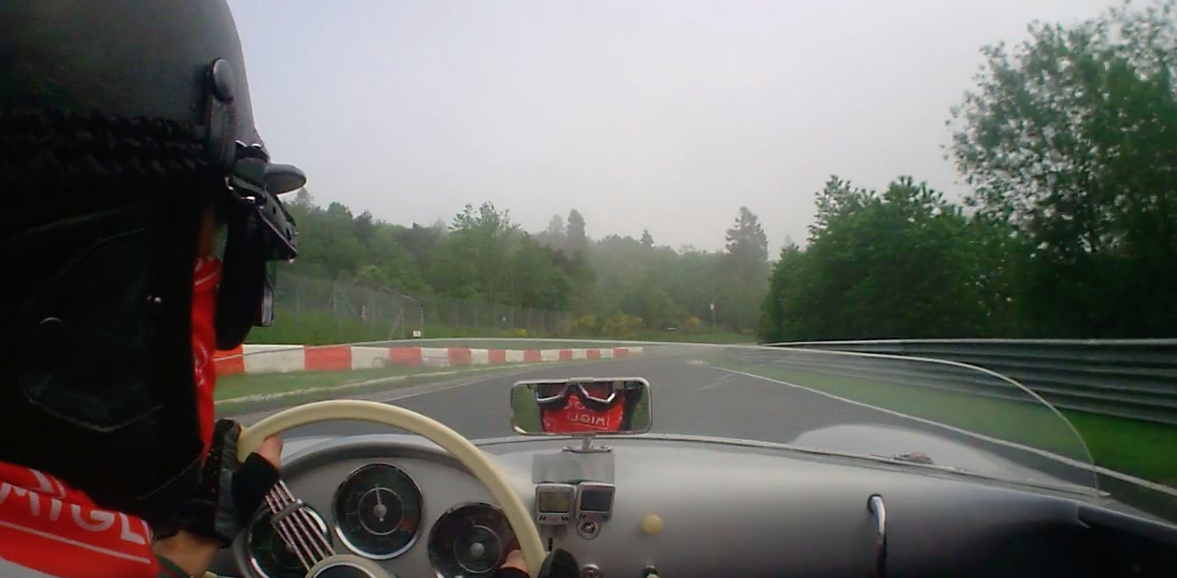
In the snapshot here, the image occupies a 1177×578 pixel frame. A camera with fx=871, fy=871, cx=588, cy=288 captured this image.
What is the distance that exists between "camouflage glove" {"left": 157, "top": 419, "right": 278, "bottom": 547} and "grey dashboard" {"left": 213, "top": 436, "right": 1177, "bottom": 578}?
24.9 inches

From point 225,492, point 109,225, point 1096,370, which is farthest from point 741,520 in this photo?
point 1096,370

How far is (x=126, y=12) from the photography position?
116 centimetres

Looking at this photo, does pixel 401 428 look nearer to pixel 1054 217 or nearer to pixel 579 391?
pixel 579 391

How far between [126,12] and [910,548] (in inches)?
98.5

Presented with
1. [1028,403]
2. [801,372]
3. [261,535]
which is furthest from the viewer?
[801,372]

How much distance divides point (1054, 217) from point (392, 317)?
1823 cm

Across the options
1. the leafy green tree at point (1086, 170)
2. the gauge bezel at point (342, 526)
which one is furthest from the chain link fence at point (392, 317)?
the leafy green tree at point (1086, 170)

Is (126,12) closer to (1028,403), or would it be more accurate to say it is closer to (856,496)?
(856,496)

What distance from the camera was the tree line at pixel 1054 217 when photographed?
49.8 ft

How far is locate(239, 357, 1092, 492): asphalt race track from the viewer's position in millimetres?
2818

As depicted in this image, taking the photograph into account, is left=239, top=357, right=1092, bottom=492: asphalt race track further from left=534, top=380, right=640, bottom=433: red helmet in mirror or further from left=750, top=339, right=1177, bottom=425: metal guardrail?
left=750, top=339, right=1177, bottom=425: metal guardrail

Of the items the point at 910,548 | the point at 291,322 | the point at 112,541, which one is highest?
the point at 291,322

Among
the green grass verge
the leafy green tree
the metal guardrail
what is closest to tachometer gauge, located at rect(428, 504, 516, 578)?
the green grass verge

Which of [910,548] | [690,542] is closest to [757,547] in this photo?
[690,542]
